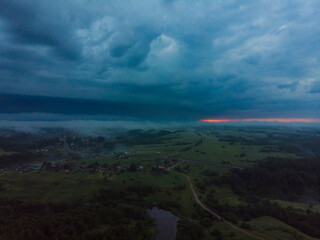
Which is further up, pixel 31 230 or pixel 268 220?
pixel 31 230

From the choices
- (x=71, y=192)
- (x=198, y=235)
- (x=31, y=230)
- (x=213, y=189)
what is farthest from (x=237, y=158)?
(x=31, y=230)

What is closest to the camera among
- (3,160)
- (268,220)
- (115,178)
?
(268,220)

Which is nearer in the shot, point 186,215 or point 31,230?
point 31,230

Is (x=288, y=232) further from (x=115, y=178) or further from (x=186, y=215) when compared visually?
(x=115, y=178)

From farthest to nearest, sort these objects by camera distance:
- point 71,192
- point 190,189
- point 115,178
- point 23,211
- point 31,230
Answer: point 115,178 < point 190,189 < point 71,192 < point 23,211 < point 31,230

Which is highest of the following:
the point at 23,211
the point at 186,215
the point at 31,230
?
the point at 31,230

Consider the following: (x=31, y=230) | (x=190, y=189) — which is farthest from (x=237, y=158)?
(x=31, y=230)
